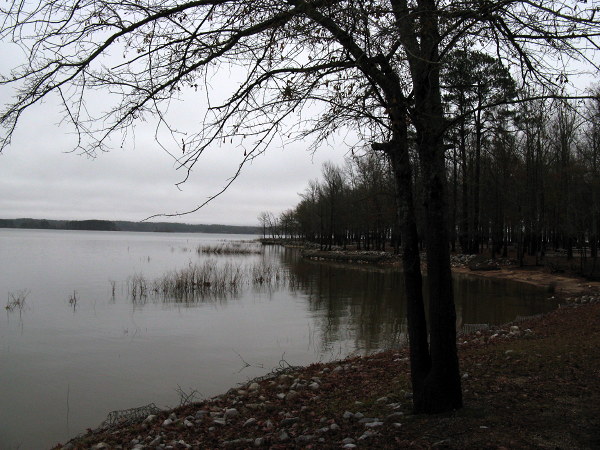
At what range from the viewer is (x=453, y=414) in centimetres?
468

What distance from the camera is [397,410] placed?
528 cm

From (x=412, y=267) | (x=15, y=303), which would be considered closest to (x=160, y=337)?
(x=15, y=303)

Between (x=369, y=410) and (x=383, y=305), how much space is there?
1431 cm

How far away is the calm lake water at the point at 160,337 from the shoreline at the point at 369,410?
181 centimetres

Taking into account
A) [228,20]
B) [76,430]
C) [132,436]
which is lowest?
[76,430]

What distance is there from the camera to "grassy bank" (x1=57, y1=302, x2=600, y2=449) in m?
4.22

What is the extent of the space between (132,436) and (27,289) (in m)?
19.1

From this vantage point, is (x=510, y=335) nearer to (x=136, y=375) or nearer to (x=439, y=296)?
(x=439, y=296)

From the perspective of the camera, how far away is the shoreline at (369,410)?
4.34 metres

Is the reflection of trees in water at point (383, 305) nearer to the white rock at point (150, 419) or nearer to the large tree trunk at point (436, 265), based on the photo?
the white rock at point (150, 419)

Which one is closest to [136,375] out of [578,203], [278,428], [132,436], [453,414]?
[132,436]

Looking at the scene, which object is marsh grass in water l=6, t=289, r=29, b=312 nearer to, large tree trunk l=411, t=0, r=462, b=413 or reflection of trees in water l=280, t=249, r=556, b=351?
reflection of trees in water l=280, t=249, r=556, b=351

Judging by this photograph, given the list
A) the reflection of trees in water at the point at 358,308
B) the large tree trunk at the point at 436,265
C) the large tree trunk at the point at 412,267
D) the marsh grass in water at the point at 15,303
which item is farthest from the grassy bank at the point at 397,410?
the marsh grass in water at the point at 15,303

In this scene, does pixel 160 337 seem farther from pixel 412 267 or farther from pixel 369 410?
pixel 412 267
